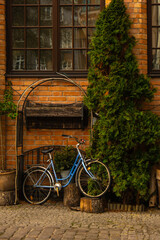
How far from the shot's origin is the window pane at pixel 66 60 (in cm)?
684

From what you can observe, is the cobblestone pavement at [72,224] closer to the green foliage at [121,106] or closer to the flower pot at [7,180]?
the flower pot at [7,180]

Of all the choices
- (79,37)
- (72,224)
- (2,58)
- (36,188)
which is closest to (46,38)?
(79,37)

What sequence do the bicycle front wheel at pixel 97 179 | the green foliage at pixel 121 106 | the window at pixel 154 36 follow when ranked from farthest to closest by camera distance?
the window at pixel 154 36 → the bicycle front wheel at pixel 97 179 → the green foliage at pixel 121 106

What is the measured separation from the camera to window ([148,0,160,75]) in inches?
260

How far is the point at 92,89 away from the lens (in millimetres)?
5918

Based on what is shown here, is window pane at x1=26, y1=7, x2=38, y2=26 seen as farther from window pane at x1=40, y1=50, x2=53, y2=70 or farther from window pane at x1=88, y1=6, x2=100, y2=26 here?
window pane at x1=88, y1=6, x2=100, y2=26

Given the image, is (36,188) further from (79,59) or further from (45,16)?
(45,16)

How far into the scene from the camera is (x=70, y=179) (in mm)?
6137

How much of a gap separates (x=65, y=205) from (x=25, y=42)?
10.9 feet

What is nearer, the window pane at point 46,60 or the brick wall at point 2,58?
the brick wall at point 2,58

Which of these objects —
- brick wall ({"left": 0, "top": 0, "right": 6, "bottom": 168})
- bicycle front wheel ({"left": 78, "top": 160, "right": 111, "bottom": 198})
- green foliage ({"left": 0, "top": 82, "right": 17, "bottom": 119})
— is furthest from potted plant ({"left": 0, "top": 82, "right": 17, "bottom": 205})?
bicycle front wheel ({"left": 78, "top": 160, "right": 111, "bottom": 198})

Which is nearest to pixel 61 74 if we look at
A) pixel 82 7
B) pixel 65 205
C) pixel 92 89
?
pixel 92 89

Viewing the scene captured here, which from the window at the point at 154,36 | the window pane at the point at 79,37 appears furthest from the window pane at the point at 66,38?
the window at the point at 154,36

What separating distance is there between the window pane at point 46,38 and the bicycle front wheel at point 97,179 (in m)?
2.59
